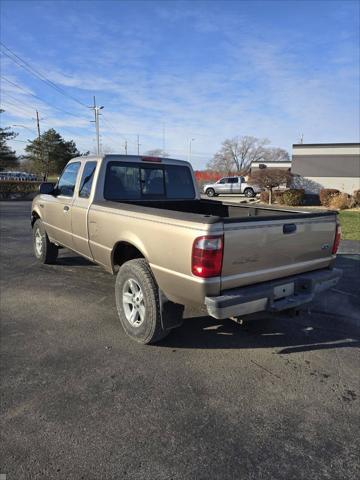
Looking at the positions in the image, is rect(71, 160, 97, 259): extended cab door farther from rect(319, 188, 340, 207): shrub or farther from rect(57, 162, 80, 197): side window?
rect(319, 188, 340, 207): shrub

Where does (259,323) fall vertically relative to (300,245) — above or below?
below

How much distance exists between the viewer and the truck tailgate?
293cm

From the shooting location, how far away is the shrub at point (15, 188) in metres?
24.7

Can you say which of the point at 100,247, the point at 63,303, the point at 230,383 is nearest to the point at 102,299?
the point at 63,303

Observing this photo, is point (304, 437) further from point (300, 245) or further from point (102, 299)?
point (102, 299)

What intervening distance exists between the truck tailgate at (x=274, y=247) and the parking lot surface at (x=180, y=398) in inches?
22.4

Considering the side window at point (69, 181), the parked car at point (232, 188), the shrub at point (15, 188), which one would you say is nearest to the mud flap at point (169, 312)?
the side window at point (69, 181)

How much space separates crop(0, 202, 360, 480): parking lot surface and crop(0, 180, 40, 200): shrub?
23.0 metres

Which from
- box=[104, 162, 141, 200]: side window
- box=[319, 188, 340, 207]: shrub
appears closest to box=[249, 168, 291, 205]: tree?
box=[319, 188, 340, 207]: shrub

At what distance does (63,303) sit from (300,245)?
10.7 ft

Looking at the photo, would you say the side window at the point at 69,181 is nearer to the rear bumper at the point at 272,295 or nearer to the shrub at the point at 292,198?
the rear bumper at the point at 272,295

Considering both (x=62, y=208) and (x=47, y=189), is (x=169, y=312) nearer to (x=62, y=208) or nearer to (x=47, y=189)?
(x=62, y=208)

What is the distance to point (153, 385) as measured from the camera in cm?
299

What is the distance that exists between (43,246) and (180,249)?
14.7 feet
